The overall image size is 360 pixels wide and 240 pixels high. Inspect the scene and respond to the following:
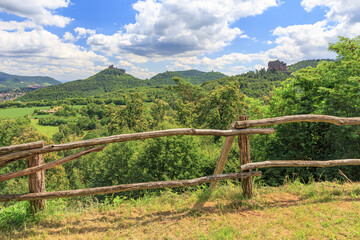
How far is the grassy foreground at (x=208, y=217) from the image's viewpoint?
307cm

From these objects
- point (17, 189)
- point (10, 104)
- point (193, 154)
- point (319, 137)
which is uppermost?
point (10, 104)

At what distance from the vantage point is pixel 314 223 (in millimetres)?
3203

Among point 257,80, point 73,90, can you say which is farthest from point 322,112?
point 73,90

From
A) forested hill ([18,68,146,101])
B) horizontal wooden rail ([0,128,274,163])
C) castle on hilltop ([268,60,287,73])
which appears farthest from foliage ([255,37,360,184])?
forested hill ([18,68,146,101])

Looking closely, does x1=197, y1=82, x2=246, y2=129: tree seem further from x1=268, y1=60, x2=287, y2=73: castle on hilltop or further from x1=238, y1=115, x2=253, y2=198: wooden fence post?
x1=268, y1=60, x2=287, y2=73: castle on hilltop

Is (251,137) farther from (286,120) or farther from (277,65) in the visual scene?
(277,65)

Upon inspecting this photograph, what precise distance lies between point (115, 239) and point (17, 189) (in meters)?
22.6

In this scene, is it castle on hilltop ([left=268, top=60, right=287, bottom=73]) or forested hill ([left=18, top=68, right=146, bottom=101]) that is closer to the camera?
castle on hilltop ([left=268, top=60, right=287, bottom=73])

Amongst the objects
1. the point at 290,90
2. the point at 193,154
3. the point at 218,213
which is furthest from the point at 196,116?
the point at 218,213

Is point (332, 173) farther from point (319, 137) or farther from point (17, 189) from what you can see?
point (17, 189)

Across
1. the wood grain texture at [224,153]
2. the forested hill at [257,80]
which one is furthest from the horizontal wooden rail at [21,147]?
the forested hill at [257,80]

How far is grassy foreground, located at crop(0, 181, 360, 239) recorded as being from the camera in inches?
121

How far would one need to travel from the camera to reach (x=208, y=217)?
11.4ft

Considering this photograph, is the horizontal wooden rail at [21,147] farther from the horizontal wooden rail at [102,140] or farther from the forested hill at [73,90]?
the forested hill at [73,90]
